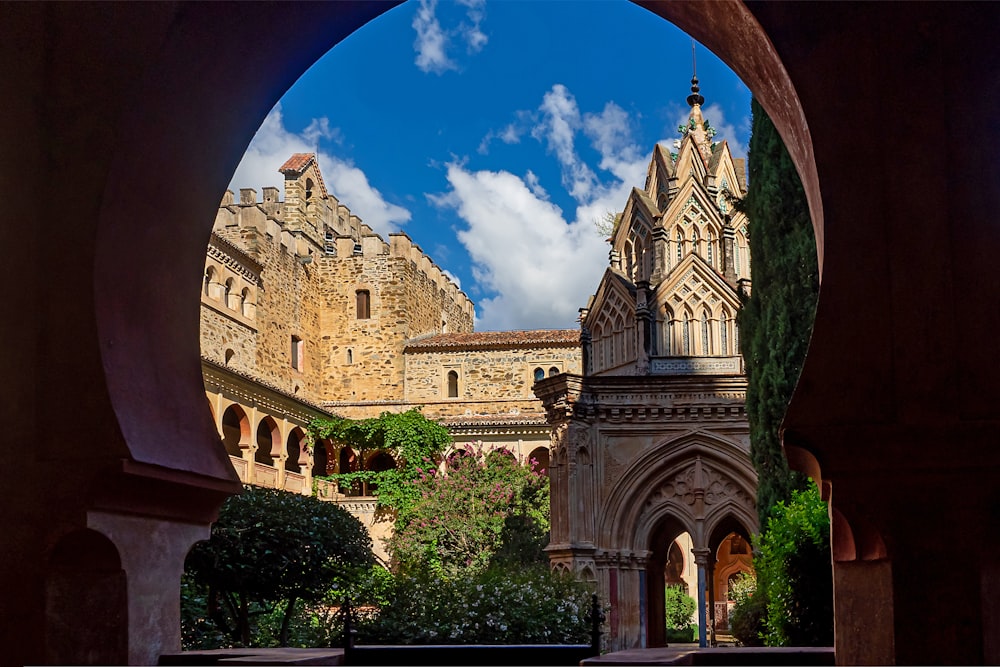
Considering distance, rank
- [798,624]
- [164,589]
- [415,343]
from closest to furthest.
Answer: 1. [164,589]
2. [798,624]
3. [415,343]

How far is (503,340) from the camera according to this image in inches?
1816

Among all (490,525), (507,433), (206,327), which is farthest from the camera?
(507,433)

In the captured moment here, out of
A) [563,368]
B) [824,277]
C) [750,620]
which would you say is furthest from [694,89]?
[824,277]

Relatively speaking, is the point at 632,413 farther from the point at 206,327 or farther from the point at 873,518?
the point at 206,327

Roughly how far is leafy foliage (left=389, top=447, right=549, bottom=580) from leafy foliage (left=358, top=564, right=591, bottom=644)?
14630 mm

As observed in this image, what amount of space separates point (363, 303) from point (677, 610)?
21547 millimetres

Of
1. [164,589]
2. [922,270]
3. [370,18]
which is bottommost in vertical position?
[164,589]

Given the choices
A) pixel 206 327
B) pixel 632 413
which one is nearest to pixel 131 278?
pixel 632 413

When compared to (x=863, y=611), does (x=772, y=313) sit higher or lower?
higher

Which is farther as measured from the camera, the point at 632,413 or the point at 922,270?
the point at 632,413

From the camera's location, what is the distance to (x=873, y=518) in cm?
318

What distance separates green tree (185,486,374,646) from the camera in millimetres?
11688

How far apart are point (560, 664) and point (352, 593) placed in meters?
9.96

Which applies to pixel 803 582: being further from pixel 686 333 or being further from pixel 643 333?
pixel 686 333
